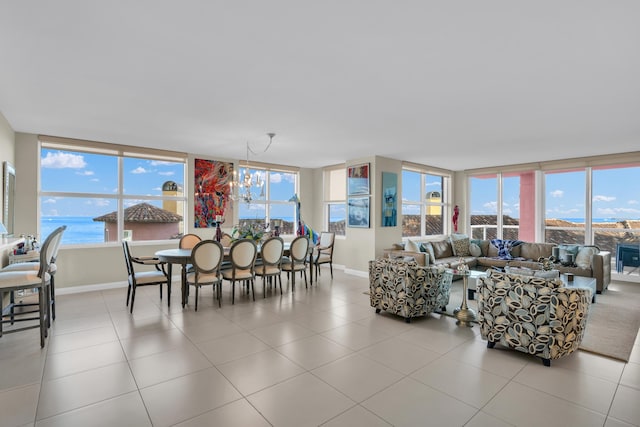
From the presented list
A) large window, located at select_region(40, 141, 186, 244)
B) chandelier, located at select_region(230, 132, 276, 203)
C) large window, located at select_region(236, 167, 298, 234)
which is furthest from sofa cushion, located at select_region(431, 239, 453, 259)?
large window, located at select_region(40, 141, 186, 244)

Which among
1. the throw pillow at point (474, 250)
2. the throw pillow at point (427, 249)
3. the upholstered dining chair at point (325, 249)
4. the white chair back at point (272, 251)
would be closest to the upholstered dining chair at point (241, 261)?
the white chair back at point (272, 251)

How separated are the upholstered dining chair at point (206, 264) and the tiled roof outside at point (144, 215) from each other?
2254 mm

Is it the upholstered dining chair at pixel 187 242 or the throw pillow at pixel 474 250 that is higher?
the upholstered dining chair at pixel 187 242

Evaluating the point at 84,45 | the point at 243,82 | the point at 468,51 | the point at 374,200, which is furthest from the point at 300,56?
the point at 374,200

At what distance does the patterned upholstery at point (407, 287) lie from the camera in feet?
12.7

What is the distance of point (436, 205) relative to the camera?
8883 mm

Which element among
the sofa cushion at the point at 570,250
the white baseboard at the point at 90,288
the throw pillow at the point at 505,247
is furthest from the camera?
the throw pillow at the point at 505,247

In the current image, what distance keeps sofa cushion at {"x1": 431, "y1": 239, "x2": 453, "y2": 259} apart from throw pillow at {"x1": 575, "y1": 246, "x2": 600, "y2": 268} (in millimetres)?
2295

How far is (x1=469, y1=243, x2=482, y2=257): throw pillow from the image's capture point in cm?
732

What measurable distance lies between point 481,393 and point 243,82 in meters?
3.31

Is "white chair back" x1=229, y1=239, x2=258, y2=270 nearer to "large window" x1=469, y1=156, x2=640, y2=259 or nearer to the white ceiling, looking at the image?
the white ceiling

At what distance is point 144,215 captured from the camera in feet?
20.2

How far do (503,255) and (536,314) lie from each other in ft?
15.6

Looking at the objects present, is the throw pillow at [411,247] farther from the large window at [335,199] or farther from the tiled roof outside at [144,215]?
the tiled roof outside at [144,215]
